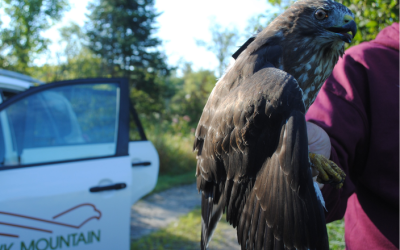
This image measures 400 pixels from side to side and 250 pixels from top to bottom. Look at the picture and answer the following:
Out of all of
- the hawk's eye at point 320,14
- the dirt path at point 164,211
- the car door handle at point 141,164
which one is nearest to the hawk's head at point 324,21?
the hawk's eye at point 320,14

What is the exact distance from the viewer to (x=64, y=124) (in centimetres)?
303

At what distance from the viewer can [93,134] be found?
119 inches

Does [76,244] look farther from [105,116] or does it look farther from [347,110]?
[347,110]

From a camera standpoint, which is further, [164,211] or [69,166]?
Answer: [164,211]

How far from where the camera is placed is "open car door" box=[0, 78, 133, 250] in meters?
2.36

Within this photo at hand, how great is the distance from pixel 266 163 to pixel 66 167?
2.03 meters

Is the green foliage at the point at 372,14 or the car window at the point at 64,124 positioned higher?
the green foliage at the point at 372,14

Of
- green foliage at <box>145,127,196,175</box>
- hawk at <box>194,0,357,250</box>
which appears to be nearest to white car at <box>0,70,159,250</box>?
hawk at <box>194,0,357,250</box>

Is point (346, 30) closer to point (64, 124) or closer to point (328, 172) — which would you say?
point (328, 172)

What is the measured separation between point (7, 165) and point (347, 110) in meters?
2.83

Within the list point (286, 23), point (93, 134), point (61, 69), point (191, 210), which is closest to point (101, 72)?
point (61, 69)

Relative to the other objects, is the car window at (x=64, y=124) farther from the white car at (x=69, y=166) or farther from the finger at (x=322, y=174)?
the finger at (x=322, y=174)

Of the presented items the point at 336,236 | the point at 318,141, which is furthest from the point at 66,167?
the point at 336,236

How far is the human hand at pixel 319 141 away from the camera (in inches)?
61.9
